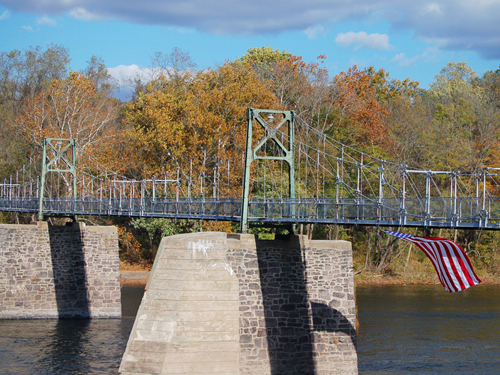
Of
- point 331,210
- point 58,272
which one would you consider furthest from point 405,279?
point 331,210

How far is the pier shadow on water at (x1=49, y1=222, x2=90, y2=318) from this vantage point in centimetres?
3250

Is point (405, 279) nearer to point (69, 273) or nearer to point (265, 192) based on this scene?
point (265, 192)

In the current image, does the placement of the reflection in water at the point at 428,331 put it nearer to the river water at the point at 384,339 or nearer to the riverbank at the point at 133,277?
the river water at the point at 384,339

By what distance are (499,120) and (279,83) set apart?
1766cm

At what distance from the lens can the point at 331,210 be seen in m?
20.6

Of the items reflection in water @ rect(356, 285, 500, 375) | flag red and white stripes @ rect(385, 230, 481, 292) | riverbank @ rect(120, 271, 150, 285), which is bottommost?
reflection in water @ rect(356, 285, 500, 375)

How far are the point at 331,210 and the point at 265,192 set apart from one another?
50.6 feet

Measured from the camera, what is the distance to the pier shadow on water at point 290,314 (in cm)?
2042

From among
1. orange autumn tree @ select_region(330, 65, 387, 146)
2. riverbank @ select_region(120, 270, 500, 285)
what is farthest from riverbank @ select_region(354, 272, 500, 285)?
orange autumn tree @ select_region(330, 65, 387, 146)

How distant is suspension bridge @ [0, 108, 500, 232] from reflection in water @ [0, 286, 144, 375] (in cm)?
529

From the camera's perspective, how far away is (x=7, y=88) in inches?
2382

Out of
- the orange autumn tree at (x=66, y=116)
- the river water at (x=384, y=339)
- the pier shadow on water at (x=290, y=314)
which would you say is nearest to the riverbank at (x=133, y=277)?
the river water at (x=384, y=339)

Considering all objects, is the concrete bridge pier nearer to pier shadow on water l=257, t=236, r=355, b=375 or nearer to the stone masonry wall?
pier shadow on water l=257, t=236, r=355, b=375

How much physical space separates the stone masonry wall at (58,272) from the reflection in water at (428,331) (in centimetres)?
1260
